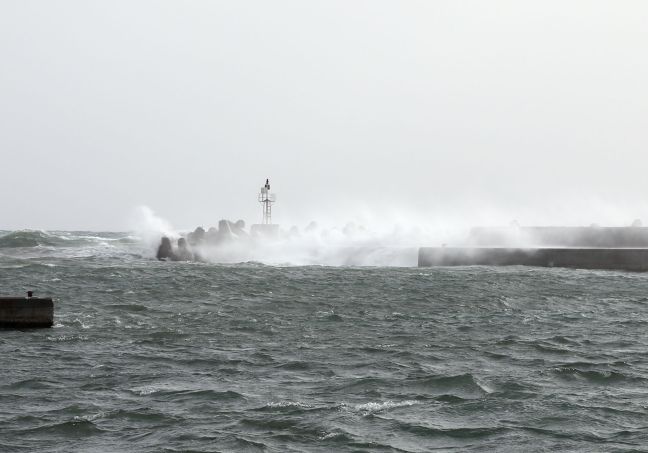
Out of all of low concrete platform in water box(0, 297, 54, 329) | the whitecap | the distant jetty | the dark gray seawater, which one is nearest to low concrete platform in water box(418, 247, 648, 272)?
the distant jetty

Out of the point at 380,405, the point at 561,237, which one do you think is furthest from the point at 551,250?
the point at 380,405

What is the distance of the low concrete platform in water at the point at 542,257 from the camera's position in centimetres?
3797

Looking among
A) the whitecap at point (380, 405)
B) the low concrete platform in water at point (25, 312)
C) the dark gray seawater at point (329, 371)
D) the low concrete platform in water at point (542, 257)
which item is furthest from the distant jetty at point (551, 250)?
the whitecap at point (380, 405)

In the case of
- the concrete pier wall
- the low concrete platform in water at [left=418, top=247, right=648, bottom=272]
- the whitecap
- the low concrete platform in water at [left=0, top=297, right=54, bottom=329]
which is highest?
the concrete pier wall

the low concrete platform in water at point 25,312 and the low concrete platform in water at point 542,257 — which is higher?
the low concrete platform in water at point 542,257

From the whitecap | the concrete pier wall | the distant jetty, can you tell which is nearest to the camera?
the whitecap

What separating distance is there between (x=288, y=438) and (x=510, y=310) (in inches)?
575

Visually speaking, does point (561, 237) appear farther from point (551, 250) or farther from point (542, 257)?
point (551, 250)

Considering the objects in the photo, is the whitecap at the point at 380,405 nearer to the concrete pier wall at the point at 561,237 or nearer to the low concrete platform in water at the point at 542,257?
the low concrete platform in water at the point at 542,257

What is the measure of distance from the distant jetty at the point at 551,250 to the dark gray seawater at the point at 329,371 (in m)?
10.2

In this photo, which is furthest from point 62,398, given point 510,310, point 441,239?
point 441,239

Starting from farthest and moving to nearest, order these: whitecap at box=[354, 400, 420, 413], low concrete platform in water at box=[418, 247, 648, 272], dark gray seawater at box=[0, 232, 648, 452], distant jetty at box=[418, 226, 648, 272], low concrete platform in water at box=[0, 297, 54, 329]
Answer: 1. distant jetty at box=[418, 226, 648, 272]
2. low concrete platform in water at box=[418, 247, 648, 272]
3. low concrete platform in water at box=[0, 297, 54, 329]
4. whitecap at box=[354, 400, 420, 413]
5. dark gray seawater at box=[0, 232, 648, 452]

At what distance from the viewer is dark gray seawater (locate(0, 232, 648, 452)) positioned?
10.6m

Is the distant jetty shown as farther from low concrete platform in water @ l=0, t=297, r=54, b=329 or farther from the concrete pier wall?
low concrete platform in water @ l=0, t=297, r=54, b=329
